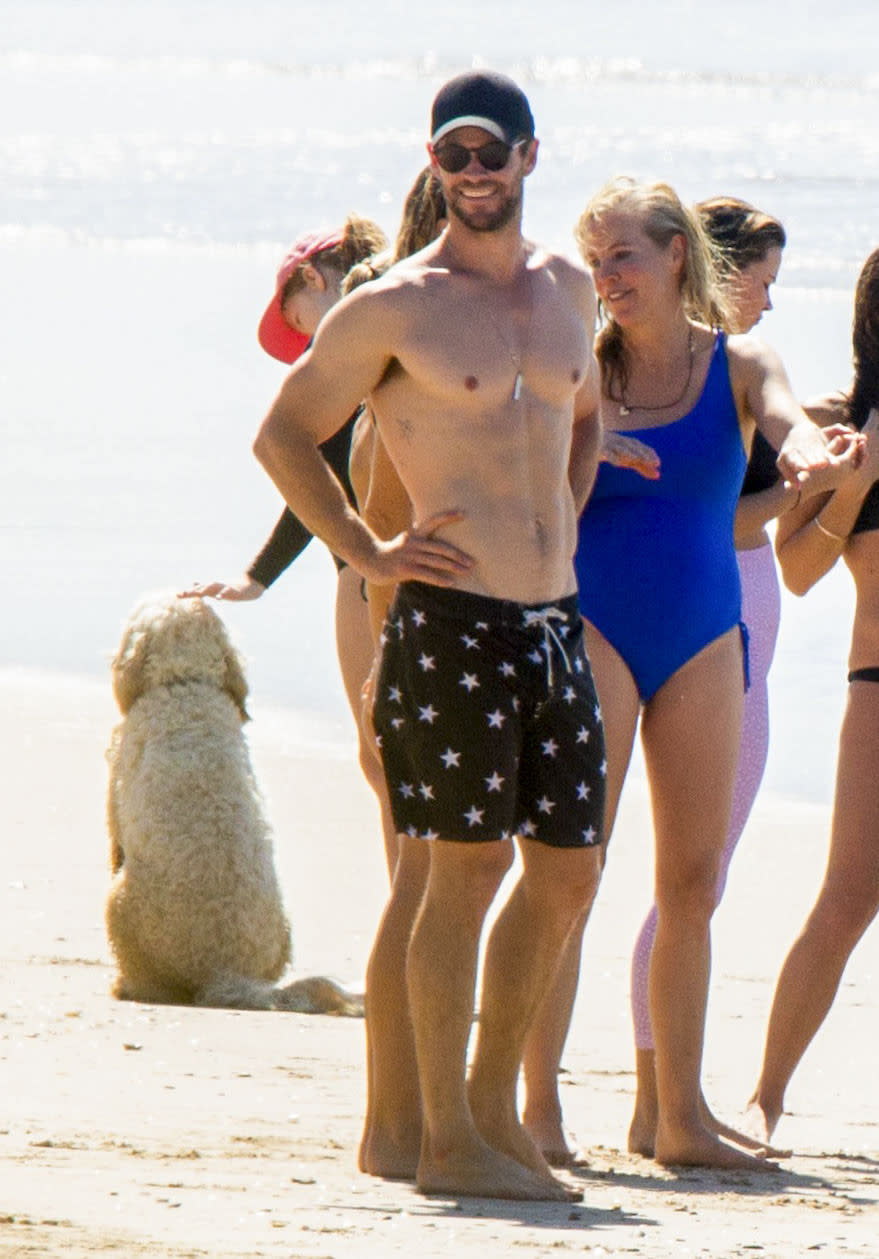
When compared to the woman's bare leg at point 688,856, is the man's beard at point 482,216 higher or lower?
higher

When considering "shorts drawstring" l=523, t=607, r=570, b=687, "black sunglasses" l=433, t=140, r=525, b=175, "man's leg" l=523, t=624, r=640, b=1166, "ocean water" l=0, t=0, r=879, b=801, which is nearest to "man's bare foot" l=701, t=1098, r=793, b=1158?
"man's leg" l=523, t=624, r=640, b=1166

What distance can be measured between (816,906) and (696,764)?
638 mm

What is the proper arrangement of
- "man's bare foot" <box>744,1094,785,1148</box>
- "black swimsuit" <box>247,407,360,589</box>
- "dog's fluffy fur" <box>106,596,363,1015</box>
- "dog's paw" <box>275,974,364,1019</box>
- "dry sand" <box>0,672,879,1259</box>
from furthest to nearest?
"dog's fluffy fur" <box>106,596,363,1015</box> → "dog's paw" <box>275,974,364,1019</box> → "black swimsuit" <box>247,407,360,589</box> → "man's bare foot" <box>744,1094,785,1148</box> → "dry sand" <box>0,672,879,1259</box>

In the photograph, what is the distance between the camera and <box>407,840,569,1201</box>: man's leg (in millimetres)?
3504

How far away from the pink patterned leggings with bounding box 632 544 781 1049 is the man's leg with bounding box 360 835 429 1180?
27.0 inches

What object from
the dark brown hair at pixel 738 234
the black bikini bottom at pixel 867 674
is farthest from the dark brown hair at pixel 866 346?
the black bikini bottom at pixel 867 674

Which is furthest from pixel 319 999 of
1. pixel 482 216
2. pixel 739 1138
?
pixel 482 216

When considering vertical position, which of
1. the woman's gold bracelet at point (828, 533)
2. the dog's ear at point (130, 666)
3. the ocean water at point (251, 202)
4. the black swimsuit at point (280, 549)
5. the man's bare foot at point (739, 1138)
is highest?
the ocean water at point (251, 202)

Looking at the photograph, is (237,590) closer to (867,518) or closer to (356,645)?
(356,645)

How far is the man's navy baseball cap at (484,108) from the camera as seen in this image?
138 inches

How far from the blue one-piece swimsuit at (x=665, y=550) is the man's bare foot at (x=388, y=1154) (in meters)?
0.94

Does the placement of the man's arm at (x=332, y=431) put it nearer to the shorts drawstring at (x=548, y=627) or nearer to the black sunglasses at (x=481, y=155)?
the shorts drawstring at (x=548, y=627)

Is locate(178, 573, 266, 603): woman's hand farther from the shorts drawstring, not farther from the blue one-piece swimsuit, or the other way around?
the shorts drawstring

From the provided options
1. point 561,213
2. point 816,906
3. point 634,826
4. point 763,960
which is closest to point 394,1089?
point 816,906
